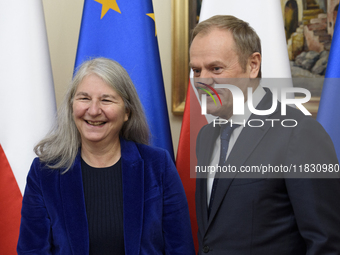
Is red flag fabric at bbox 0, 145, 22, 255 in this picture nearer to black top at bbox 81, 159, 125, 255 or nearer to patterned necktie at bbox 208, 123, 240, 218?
black top at bbox 81, 159, 125, 255

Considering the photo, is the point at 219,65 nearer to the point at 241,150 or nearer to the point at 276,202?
the point at 241,150

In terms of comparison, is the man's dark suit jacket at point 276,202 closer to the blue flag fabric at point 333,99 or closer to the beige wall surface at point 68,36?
the blue flag fabric at point 333,99

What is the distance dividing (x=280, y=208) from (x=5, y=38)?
1677 mm

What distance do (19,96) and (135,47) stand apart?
0.69 metres

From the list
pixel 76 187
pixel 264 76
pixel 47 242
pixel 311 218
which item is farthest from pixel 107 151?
pixel 264 76

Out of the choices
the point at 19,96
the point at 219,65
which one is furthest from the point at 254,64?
the point at 19,96

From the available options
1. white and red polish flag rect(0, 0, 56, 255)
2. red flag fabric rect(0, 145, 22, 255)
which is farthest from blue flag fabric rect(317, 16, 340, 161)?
red flag fabric rect(0, 145, 22, 255)

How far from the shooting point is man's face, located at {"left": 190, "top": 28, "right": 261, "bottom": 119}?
1.18m

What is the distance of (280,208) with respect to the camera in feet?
3.53

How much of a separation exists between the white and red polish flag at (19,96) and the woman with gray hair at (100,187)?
0.48 m

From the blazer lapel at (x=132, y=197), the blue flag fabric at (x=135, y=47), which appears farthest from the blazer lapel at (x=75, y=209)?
the blue flag fabric at (x=135, y=47)

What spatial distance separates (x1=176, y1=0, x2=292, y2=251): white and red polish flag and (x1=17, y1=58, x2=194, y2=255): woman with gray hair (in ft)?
1.80

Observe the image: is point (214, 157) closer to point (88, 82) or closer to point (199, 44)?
point (199, 44)

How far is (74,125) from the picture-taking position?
1.49m
